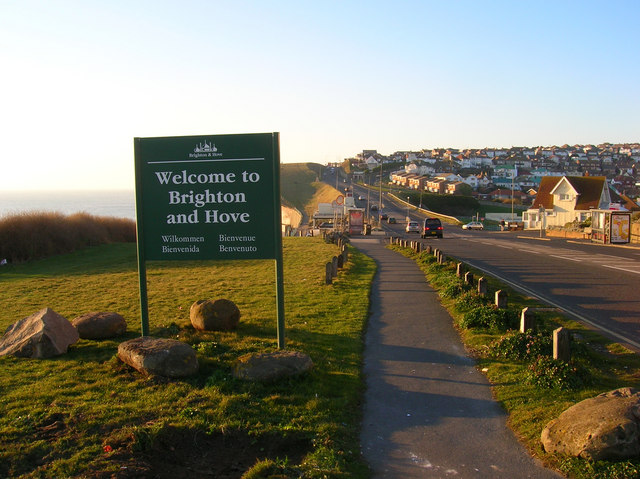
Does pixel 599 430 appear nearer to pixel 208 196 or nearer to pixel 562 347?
pixel 562 347

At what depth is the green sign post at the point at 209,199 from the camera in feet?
Answer: 27.9

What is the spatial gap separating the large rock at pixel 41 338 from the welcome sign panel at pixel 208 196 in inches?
65.2

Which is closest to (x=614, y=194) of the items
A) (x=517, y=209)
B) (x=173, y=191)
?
(x=517, y=209)

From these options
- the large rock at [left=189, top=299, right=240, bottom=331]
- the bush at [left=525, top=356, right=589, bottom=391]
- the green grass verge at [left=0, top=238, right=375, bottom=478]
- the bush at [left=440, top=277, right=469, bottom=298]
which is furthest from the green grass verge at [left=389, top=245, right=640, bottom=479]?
the large rock at [left=189, top=299, right=240, bottom=331]

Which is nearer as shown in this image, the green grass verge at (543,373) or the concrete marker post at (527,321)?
the green grass verge at (543,373)

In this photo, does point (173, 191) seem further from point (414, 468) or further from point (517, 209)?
A: point (517, 209)

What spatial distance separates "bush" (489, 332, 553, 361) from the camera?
7.89 m

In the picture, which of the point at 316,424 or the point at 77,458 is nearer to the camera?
the point at 77,458

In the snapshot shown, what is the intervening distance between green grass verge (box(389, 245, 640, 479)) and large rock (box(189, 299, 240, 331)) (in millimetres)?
4022

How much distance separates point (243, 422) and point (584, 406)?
3371mm

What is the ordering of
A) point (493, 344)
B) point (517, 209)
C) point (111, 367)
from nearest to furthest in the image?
point (111, 367) → point (493, 344) → point (517, 209)

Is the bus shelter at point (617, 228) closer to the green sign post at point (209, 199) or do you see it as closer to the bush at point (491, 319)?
the bush at point (491, 319)

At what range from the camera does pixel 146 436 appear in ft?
17.0

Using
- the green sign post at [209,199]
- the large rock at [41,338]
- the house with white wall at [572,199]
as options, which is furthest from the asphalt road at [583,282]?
the house with white wall at [572,199]
